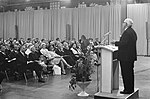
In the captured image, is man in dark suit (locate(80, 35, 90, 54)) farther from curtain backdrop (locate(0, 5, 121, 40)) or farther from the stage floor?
curtain backdrop (locate(0, 5, 121, 40))

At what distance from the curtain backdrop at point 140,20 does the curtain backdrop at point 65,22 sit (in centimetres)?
83

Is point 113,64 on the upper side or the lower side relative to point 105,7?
lower

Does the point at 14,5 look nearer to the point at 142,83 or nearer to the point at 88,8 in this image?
the point at 88,8

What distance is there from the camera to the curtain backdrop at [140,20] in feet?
50.5

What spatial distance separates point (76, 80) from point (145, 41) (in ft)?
35.5

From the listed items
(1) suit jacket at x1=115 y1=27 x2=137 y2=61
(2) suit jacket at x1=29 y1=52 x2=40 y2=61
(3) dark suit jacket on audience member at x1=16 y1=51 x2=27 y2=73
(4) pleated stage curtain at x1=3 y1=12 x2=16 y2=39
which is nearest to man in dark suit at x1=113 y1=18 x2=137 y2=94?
(1) suit jacket at x1=115 y1=27 x2=137 y2=61

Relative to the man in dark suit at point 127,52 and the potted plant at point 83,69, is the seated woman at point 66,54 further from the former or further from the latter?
the man in dark suit at point 127,52

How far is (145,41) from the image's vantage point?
50.7 feet

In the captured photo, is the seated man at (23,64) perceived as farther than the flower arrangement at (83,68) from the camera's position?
Yes

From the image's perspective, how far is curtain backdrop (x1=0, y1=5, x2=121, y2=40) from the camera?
15.9 meters

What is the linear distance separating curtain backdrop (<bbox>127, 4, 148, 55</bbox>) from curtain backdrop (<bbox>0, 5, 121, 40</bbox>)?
83 centimetres

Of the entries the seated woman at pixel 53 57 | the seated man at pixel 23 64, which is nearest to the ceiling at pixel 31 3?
the seated woman at pixel 53 57

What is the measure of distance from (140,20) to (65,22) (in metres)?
5.05

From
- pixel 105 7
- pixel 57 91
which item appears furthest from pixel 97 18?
pixel 57 91
